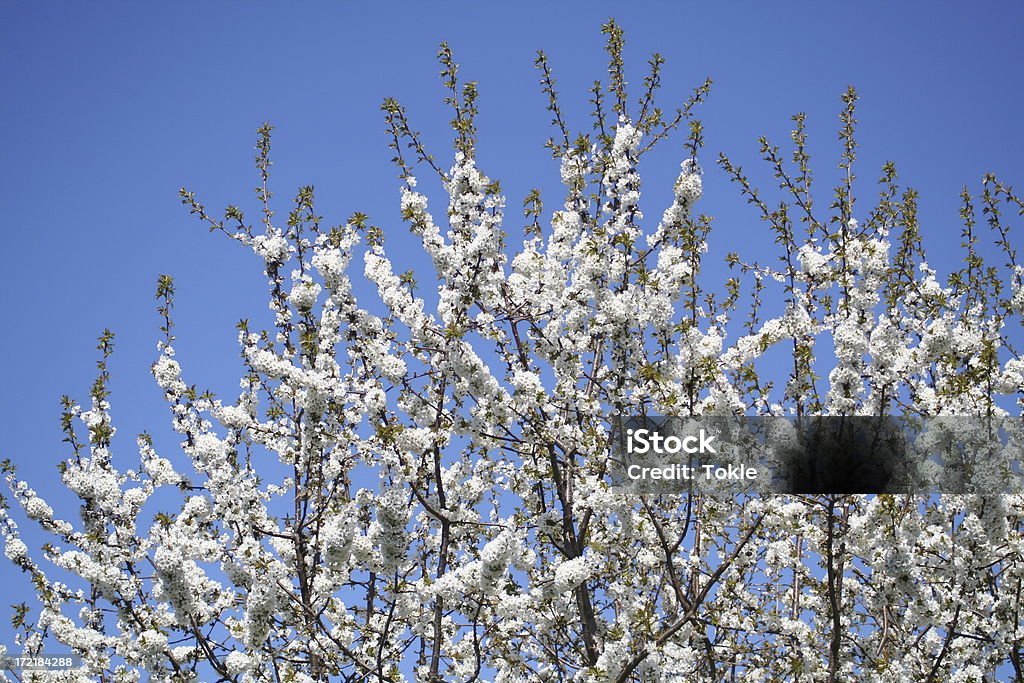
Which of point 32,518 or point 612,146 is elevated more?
point 612,146

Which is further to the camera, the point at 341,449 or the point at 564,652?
the point at 564,652

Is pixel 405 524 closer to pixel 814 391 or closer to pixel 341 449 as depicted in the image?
pixel 341 449

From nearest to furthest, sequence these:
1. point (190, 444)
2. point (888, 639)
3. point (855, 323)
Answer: point (855, 323) → point (190, 444) → point (888, 639)

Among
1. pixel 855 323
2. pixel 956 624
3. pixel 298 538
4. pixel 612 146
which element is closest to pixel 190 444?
pixel 298 538

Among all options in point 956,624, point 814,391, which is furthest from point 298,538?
point 956,624

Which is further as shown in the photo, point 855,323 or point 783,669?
point 783,669

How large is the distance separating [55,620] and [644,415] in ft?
22.1

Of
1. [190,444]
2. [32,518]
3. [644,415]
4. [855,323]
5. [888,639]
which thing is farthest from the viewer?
[888,639]

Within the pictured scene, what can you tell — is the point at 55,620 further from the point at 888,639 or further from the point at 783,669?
the point at 888,639

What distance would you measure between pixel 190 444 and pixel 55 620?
2895 millimetres

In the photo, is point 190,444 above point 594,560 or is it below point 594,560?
above

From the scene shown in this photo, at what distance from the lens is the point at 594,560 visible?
8.41 metres

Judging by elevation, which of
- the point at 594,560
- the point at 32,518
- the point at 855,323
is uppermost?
the point at 855,323

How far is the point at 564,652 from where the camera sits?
31.9 ft
